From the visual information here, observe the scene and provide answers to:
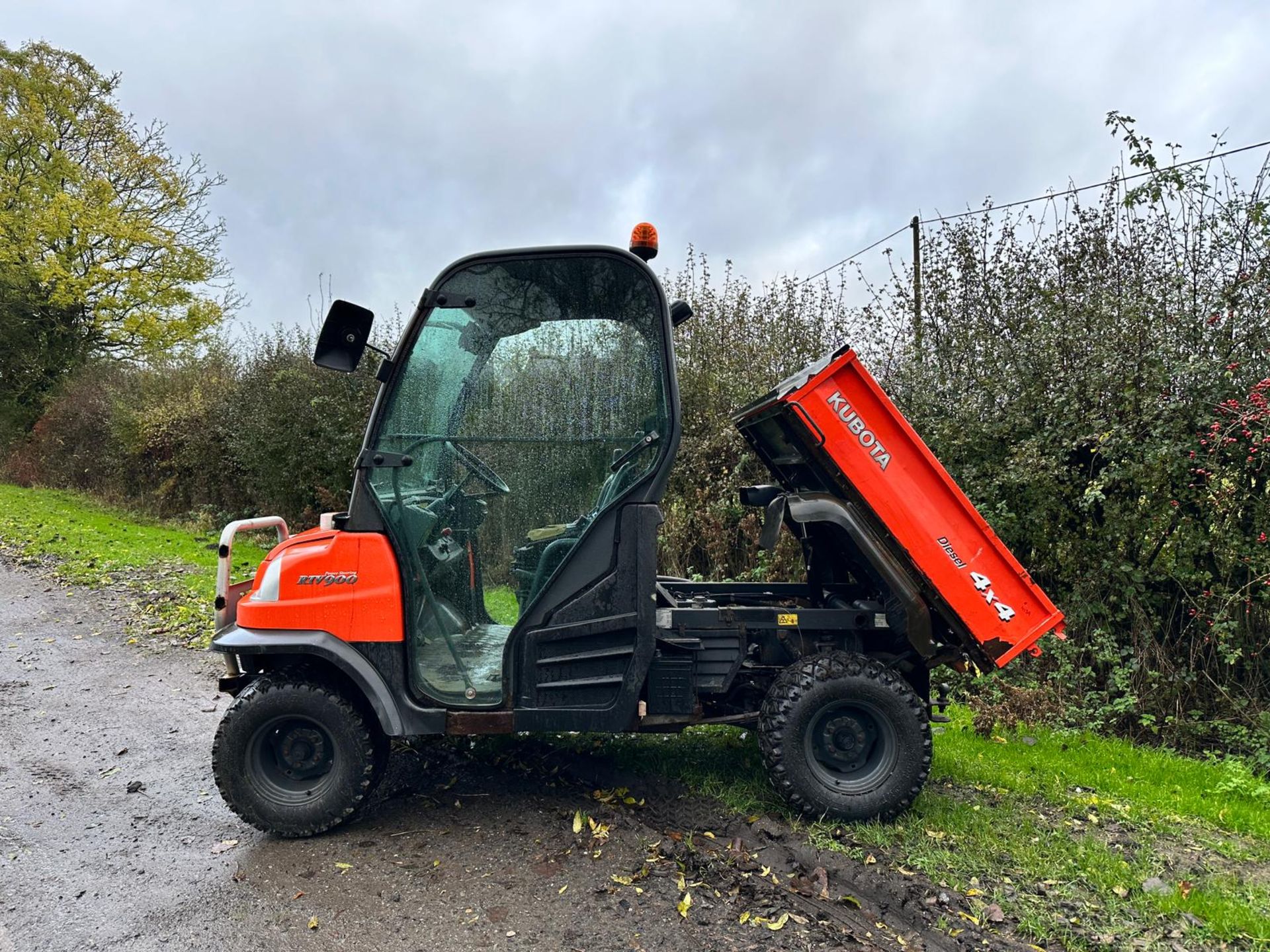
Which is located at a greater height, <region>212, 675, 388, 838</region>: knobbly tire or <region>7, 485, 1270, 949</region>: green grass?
<region>212, 675, 388, 838</region>: knobbly tire

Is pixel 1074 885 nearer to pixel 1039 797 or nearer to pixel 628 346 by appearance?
pixel 1039 797

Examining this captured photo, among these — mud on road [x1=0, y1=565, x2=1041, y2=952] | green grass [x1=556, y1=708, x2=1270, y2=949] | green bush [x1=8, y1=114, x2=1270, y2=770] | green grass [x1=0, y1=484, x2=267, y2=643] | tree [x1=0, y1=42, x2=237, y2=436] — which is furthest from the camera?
tree [x1=0, y1=42, x2=237, y2=436]

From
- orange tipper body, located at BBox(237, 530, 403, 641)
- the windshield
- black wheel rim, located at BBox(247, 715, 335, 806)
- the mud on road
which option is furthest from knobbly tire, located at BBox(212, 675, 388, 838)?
the windshield

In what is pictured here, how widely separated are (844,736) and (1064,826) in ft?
3.48

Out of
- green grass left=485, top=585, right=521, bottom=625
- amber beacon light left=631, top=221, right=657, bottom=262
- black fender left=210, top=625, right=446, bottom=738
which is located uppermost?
amber beacon light left=631, top=221, right=657, bottom=262

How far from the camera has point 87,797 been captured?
4.18 meters

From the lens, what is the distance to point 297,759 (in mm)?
3727

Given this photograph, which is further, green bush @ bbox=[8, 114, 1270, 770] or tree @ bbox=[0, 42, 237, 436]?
tree @ bbox=[0, 42, 237, 436]

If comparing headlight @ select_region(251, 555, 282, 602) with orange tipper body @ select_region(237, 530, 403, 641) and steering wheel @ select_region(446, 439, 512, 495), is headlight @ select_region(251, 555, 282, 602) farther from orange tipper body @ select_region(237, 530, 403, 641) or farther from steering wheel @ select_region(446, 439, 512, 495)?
steering wheel @ select_region(446, 439, 512, 495)

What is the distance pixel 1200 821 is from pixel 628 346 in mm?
3539

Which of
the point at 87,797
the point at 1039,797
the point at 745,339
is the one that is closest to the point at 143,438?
the point at 745,339

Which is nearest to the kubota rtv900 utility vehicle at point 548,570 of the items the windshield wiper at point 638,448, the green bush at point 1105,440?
the windshield wiper at point 638,448

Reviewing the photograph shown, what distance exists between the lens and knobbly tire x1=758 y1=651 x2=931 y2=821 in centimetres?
373

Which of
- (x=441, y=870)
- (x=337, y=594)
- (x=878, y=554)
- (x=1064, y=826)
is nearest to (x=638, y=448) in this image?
(x=878, y=554)
